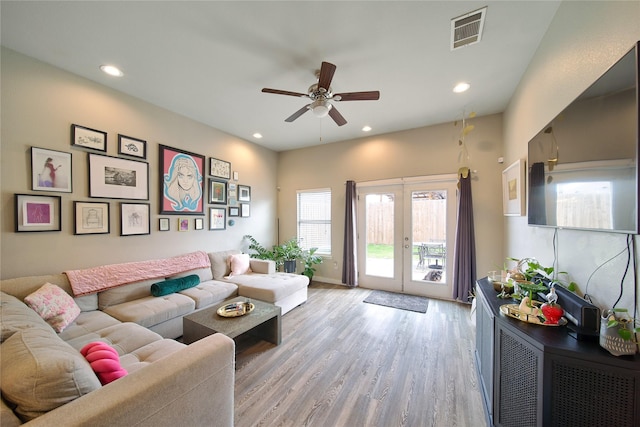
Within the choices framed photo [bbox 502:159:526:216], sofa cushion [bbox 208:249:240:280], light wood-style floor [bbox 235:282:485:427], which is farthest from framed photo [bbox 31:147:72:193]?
framed photo [bbox 502:159:526:216]

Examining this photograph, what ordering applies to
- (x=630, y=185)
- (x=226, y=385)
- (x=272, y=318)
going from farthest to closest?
1. (x=272, y=318)
2. (x=226, y=385)
3. (x=630, y=185)

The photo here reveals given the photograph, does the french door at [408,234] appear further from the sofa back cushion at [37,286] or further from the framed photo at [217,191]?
the sofa back cushion at [37,286]

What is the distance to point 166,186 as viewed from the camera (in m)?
3.29

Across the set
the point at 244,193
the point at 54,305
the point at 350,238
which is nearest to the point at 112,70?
the point at 54,305

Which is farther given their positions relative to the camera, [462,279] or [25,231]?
[462,279]

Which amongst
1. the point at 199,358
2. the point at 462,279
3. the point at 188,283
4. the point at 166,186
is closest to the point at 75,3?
the point at 166,186

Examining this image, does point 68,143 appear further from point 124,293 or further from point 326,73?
point 326,73

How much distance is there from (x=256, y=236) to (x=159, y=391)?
3.88m

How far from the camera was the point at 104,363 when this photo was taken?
3.85ft

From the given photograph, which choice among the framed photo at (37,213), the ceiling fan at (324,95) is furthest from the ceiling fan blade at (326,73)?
the framed photo at (37,213)

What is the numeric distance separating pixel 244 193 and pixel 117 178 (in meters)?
1.98

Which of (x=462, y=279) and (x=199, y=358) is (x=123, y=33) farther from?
(x=462, y=279)

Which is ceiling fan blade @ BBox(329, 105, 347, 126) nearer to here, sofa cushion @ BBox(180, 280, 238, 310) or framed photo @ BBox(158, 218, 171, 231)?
sofa cushion @ BBox(180, 280, 238, 310)

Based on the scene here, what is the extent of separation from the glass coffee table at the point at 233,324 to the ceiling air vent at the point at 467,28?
3.10 m
